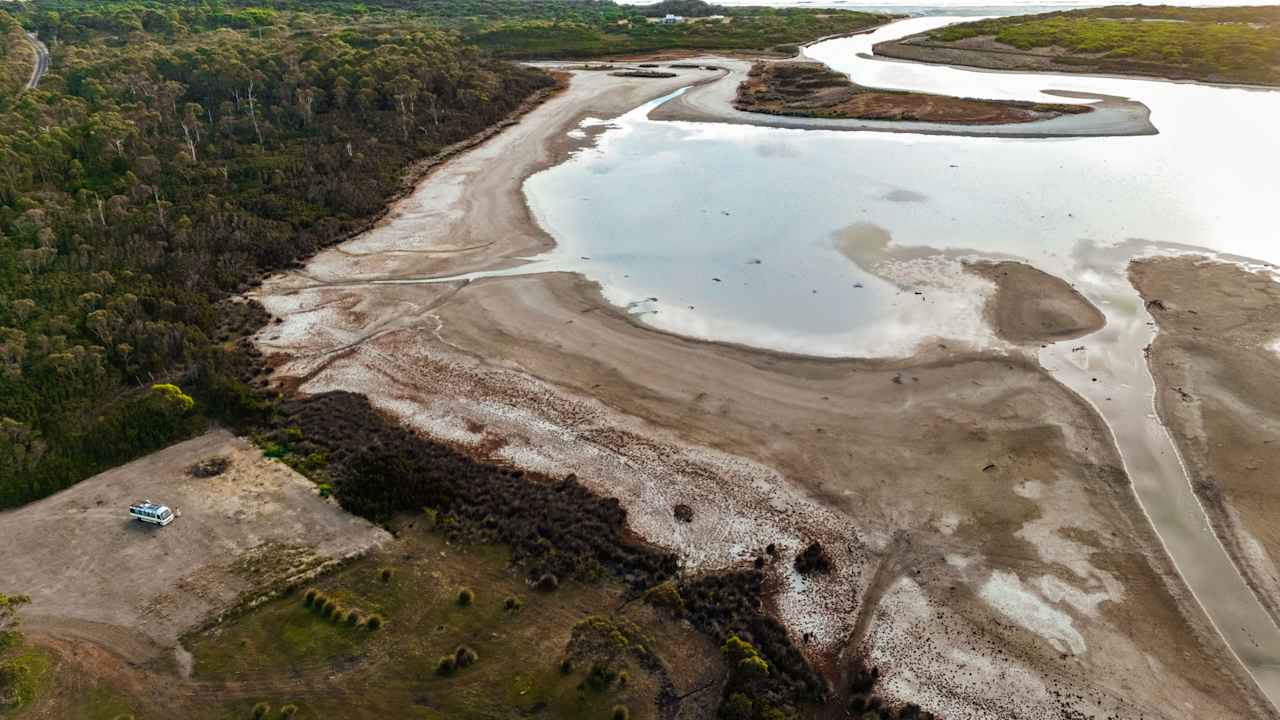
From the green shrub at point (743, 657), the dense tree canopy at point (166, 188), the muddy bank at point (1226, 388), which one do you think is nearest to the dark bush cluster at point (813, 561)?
the green shrub at point (743, 657)

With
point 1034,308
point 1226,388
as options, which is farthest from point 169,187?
point 1226,388

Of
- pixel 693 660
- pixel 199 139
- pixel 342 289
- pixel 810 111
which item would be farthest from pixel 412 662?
pixel 810 111

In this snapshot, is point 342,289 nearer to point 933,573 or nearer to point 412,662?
point 412,662

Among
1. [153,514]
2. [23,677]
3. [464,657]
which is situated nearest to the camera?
[23,677]

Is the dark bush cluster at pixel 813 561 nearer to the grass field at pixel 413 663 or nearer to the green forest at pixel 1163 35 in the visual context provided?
the grass field at pixel 413 663

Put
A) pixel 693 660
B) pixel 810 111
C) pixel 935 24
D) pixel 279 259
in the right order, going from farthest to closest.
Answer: pixel 935 24, pixel 810 111, pixel 279 259, pixel 693 660

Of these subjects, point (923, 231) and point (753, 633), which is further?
point (923, 231)

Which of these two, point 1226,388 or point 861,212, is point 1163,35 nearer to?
point 861,212
